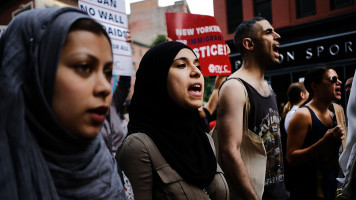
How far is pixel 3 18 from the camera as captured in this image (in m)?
14.5

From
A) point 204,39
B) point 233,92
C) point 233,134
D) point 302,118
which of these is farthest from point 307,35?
point 233,134

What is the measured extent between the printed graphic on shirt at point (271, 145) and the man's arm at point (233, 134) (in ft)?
0.75

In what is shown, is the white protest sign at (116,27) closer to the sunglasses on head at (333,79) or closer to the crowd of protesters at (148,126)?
the crowd of protesters at (148,126)

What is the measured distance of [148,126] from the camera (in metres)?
1.75

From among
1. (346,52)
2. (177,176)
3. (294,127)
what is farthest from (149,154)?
(346,52)

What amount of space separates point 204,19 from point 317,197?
8.04 feet

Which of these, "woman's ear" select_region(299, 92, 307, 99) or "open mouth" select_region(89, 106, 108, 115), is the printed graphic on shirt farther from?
"woman's ear" select_region(299, 92, 307, 99)

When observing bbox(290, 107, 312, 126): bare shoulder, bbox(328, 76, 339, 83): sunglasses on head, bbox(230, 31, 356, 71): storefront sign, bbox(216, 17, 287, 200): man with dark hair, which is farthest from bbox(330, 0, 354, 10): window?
bbox(216, 17, 287, 200): man with dark hair

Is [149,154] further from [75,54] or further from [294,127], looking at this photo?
[294,127]

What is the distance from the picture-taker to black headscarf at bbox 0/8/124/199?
93 cm

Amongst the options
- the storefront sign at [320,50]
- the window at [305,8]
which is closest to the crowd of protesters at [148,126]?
the storefront sign at [320,50]

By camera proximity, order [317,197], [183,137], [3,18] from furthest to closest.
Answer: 1. [3,18]
2. [317,197]
3. [183,137]

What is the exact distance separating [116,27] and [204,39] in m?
1.20

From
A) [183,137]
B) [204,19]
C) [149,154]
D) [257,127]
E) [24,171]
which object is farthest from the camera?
[204,19]
